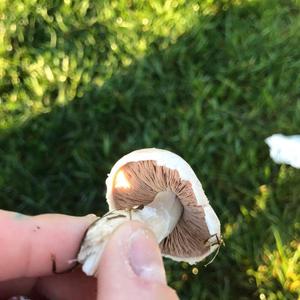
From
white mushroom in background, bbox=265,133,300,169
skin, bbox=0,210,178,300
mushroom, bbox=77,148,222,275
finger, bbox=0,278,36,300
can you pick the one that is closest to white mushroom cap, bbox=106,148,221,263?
mushroom, bbox=77,148,222,275

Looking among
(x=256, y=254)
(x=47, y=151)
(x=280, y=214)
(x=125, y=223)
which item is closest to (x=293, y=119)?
(x=280, y=214)

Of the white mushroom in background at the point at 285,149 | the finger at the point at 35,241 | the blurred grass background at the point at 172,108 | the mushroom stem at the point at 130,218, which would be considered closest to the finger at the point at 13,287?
the finger at the point at 35,241

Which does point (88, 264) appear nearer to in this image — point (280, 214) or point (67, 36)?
point (280, 214)

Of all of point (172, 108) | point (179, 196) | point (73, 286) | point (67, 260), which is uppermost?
point (172, 108)

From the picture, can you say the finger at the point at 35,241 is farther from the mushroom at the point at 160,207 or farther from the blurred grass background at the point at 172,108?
the blurred grass background at the point at 172,108

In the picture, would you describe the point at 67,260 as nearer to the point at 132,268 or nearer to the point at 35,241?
the point at 35,241

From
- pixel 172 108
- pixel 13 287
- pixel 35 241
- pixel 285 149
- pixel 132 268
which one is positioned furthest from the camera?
pixel 172 108

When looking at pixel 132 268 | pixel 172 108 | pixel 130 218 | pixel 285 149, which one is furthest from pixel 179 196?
pixel 172 108
